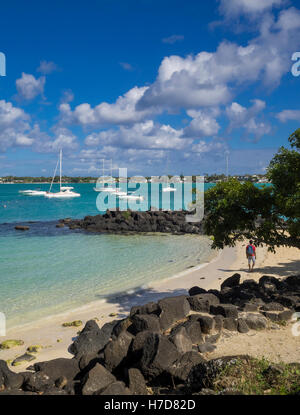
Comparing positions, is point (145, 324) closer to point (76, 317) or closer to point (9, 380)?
point (9, 380)

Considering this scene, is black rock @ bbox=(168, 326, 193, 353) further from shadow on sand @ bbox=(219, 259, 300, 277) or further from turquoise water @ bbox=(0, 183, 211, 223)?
turquoise water @ bbox=(0, 183, 211, 223)

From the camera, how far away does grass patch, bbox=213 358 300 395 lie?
5.54 metres

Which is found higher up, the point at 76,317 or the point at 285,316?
the point at 285,316

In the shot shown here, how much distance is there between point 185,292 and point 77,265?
315 inches

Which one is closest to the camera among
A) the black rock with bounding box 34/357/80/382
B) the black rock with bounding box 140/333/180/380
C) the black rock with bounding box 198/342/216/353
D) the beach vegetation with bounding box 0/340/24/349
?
the black rock with bounding box 140/333/180/380

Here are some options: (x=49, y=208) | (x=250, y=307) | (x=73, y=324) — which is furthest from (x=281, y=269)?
(x=49, y=208)

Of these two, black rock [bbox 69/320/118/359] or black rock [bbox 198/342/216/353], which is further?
black rock [bbox 69/320/118/359]

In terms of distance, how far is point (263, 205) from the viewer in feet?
33.3

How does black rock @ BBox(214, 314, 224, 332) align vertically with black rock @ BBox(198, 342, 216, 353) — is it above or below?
above

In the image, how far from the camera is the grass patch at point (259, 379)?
5.54m

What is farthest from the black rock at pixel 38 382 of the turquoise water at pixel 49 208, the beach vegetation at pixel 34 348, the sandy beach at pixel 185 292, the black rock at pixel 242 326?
the turquoise water at pixel 49 208

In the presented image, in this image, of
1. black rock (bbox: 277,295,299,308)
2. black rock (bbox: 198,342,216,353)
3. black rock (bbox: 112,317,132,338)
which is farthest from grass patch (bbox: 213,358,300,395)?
black rock (bbox: 277,295,299,308)

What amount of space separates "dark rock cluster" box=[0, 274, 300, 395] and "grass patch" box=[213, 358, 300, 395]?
8.2 inches

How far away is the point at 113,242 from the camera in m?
28.9
